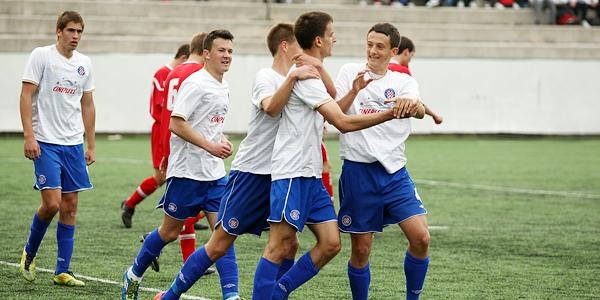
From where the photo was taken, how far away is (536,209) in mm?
13992

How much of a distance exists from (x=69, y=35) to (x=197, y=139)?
188cm

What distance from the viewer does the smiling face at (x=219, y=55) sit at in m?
7.64

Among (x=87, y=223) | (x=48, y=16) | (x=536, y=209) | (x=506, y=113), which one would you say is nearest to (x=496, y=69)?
(x=506, y=113)

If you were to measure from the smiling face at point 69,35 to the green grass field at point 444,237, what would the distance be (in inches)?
71.0

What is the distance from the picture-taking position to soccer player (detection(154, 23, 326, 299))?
691cm

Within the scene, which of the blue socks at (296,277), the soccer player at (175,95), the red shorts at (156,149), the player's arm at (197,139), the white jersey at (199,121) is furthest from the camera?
the red shorts at (156,149)

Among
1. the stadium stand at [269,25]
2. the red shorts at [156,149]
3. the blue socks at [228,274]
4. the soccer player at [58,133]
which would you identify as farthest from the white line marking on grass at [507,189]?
the stadium stand at [269,25]

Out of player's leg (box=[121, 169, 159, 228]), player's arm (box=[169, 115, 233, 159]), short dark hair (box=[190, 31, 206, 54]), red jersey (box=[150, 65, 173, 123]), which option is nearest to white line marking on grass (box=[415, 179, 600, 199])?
player's leg (box=[121, 169, 159, 228])

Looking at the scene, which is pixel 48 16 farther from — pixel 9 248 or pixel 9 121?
pixel 9 248

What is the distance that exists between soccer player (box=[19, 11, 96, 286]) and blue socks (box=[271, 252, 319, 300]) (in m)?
2.10

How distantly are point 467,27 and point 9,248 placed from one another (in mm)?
21304

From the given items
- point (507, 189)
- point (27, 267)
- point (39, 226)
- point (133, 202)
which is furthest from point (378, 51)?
point (507, 189)

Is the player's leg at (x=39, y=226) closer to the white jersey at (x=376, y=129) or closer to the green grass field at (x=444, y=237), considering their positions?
the green grass field at (x=444, y=237)

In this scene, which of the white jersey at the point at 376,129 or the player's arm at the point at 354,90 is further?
the white jersey at the point at 376,129
